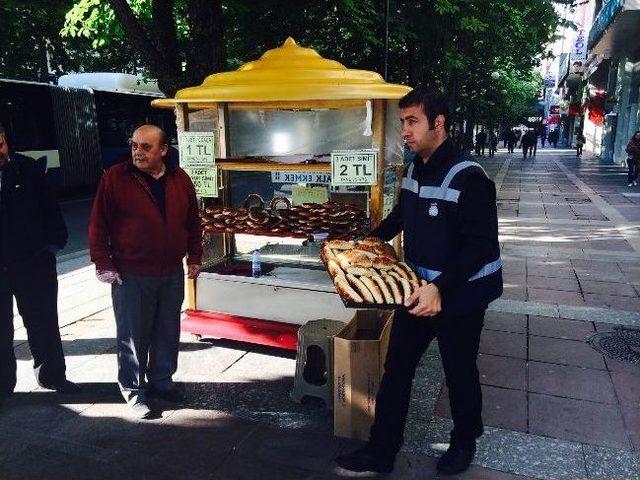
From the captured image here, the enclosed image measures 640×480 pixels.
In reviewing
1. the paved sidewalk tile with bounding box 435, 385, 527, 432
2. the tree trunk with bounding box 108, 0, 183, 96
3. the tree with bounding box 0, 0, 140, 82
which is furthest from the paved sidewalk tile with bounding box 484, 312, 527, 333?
the tree with bounding box 0, 0, 140, 82

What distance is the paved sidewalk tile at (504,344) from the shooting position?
4508mm

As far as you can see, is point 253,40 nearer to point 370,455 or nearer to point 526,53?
point 370,455

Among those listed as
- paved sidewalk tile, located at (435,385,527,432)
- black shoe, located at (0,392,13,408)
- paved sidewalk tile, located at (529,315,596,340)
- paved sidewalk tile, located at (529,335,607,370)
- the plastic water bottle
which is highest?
the plastic water bottle

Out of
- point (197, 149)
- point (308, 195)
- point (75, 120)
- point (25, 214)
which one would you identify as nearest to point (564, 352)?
point (308, 195)

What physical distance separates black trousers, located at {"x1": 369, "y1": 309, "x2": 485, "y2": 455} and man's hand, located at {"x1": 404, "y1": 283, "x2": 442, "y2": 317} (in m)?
0.27

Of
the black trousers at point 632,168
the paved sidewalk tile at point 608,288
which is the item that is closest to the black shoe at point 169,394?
the paved sidewalk tile at point 608,288

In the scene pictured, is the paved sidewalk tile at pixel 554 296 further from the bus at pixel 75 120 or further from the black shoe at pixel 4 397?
the bus at pixel 75 120

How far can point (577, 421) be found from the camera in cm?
344

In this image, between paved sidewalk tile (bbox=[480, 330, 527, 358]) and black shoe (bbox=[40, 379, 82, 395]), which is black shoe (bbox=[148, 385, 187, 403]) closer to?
black shoe (bbox=[40, 379, 82, 395])

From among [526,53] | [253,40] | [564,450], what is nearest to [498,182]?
[526,53]

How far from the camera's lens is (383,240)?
3158mm

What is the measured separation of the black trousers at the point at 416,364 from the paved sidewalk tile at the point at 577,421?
30.7 inches

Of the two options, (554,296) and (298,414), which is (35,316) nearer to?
(298,414)

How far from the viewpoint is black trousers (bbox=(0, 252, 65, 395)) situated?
3518 millimetres
